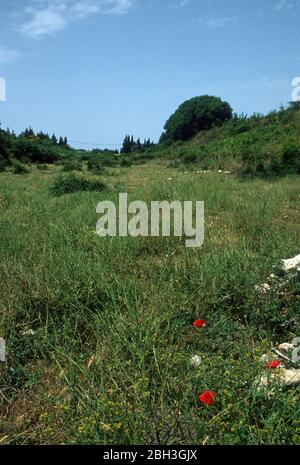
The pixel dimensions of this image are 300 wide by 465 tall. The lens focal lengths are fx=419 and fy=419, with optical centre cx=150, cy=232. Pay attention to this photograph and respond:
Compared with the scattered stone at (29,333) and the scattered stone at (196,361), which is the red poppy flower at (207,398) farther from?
the scattered stone at (29,333)

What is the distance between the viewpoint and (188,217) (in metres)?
5.45

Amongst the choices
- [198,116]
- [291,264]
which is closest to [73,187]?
[291,264]

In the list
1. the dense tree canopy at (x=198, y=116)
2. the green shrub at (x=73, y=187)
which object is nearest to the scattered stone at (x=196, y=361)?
the green shrub at (x=73, y=187)

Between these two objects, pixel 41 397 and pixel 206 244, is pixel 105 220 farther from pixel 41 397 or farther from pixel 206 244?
pixel 41 397

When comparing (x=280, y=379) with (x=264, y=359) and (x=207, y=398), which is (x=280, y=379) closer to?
(x=264, y=359)

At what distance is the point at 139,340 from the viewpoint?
2.31m

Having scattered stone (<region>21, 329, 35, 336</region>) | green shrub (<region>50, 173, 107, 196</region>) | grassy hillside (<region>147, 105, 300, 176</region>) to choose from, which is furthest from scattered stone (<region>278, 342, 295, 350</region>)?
grassy hillside (<region>147, 105, 300, 176</region>)

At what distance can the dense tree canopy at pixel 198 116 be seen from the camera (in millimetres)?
48969

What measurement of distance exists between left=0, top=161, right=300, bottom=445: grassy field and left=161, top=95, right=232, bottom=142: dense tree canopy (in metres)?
45.8

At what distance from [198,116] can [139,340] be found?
49.3 metres

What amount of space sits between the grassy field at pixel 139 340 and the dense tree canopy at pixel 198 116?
150ft

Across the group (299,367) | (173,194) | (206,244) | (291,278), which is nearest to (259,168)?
(173,194)

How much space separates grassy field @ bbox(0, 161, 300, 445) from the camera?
70.4 inches

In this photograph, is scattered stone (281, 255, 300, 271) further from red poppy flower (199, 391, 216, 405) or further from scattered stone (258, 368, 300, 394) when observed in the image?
red poppy flower (199, 391, 216, 405)
